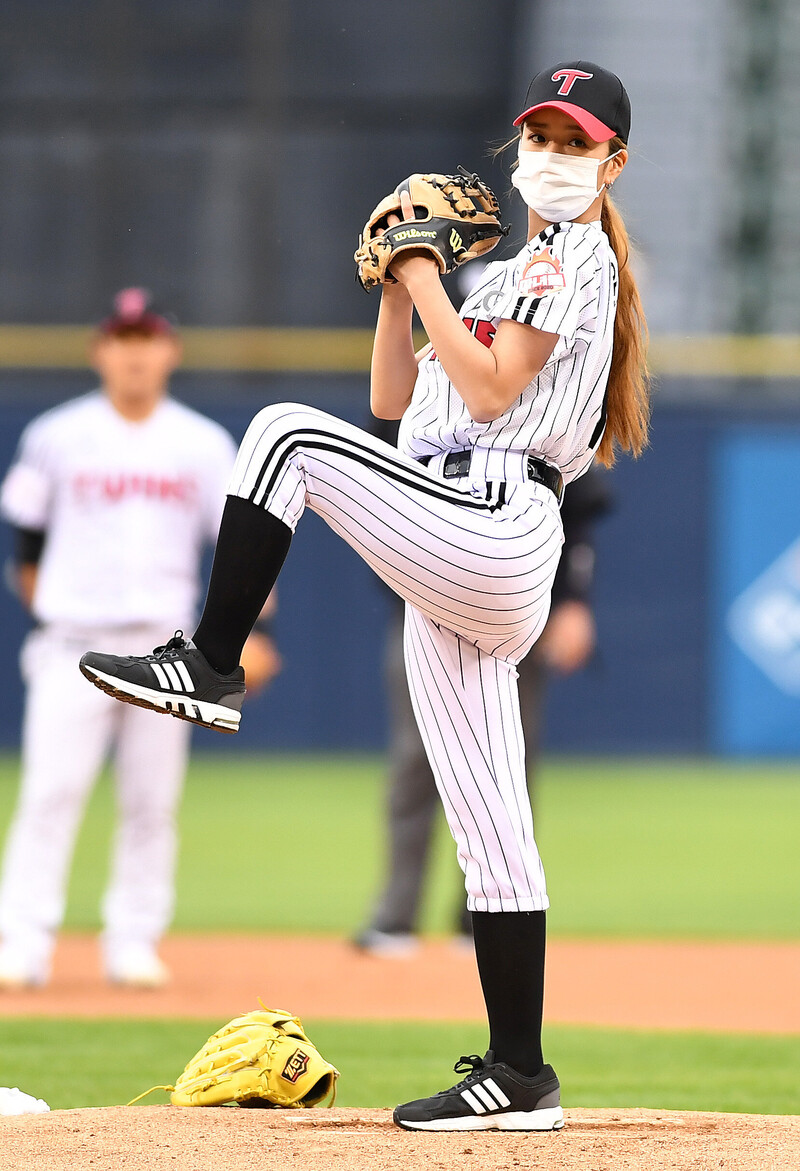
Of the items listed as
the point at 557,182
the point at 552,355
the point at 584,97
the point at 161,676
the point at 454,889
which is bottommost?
the point at 454,889

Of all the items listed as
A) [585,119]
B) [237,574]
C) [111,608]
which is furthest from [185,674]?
[111,608]

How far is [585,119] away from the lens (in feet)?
10.3

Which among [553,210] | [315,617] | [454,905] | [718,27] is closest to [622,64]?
[718,27]

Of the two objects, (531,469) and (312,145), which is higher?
(312,145)

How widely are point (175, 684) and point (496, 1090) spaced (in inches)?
39.3

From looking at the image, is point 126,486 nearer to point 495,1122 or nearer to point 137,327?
point 137,327

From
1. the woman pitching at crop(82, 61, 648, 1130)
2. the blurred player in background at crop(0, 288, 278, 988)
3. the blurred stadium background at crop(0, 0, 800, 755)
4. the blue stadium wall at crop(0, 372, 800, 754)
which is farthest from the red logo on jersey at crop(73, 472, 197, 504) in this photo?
the blurred stadium background at crop(0, 0, 800, 755)

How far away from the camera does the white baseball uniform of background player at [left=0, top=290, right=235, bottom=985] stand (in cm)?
557

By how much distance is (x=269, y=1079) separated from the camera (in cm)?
354

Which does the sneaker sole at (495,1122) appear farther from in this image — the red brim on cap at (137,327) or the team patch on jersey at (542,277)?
the red brim on cap at (137,327)

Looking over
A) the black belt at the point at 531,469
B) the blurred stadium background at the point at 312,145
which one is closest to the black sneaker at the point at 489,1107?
the black belt at the point at 531,469

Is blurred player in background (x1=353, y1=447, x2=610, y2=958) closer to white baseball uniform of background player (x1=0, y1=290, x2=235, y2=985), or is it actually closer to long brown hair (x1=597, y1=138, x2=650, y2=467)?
white baseball uniform of background player (x1=0, y1=290, x2=235, y2=985)

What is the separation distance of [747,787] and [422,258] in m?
8.26

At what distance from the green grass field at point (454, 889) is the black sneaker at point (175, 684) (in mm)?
1393
